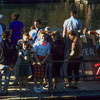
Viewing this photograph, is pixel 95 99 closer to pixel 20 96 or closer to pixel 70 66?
pixel 70 66

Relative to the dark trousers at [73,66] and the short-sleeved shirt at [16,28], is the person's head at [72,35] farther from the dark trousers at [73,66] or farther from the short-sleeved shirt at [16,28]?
the short-sleeved shirt at [16,28]

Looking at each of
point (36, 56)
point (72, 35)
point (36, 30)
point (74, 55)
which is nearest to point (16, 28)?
point (36, 30)

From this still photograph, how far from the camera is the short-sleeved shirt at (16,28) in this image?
8.52 metres

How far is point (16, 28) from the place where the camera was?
861cm

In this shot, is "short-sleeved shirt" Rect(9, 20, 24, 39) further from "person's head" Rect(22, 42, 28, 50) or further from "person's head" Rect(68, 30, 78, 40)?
"person's head" Rect(68, 30, 78, 40)

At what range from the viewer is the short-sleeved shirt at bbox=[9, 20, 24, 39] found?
8.52m

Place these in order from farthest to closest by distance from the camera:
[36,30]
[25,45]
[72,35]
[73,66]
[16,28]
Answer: [16,28], [36,30], [73,66], [72,35], [25,45]

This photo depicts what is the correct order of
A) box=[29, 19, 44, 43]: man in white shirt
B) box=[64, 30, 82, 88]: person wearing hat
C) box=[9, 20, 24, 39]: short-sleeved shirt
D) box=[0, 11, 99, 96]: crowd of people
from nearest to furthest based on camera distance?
box=[0, 11, 99, 96]: crowd of people → box=[64, 30, 82, 88]: person wearing hat → box=[29, 19, 44, 43]: man in white shirt → box=[9, 20, 24, 39]: short-sleeved shirt

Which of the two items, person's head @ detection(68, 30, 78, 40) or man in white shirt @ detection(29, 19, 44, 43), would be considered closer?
person's head @ detection(68, 30, 78, 40)

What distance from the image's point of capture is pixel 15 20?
850 centimetres

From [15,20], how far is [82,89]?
2951 millimetres

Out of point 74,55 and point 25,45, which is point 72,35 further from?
point 25,45

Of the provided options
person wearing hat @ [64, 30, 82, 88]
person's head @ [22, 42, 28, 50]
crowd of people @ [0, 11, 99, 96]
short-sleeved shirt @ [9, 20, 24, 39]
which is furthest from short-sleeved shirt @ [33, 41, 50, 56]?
short-sleeved shirt @ [9, 20, 24, 39]

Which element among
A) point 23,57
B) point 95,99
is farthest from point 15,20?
point 95,99
